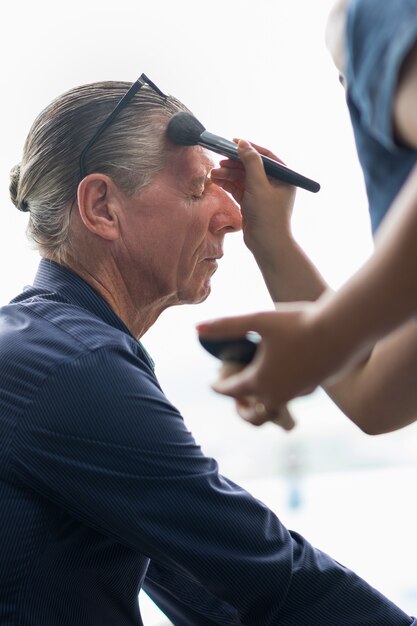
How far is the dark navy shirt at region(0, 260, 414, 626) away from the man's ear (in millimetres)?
249

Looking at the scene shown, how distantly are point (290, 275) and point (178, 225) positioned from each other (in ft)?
0.90

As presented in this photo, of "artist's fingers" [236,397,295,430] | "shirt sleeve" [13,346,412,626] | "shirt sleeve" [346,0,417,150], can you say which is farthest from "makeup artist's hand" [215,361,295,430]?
"shirt sleeve" [13,346,412,626]

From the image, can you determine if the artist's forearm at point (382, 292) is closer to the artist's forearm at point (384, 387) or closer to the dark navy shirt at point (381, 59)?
the dark navy shirt at point (381, 59)

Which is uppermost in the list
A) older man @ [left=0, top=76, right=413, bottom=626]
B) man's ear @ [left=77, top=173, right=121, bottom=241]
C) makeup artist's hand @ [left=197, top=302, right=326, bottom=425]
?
makeup artist's hand @ [left=197, top=302, right=326, bottom=425]

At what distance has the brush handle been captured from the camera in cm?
109

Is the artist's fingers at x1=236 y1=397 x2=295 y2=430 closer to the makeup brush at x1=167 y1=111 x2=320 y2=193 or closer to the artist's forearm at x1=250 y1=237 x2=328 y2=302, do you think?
the artist's forearm at x1=250 y1=237 x2=328 y2=302

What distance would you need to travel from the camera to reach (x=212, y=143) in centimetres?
112

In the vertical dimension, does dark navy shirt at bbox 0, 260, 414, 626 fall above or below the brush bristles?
below

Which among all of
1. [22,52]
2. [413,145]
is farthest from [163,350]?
[413,145]

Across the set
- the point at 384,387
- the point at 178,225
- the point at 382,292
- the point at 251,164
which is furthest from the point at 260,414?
the point at 178,225

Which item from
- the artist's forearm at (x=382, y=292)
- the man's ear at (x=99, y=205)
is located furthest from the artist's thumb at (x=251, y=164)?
the artist's forearm at (x=382, y=292)

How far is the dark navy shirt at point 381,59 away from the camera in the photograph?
1.67 feet

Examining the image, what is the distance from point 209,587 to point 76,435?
23 cm

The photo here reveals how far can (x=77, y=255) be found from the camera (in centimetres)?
118
